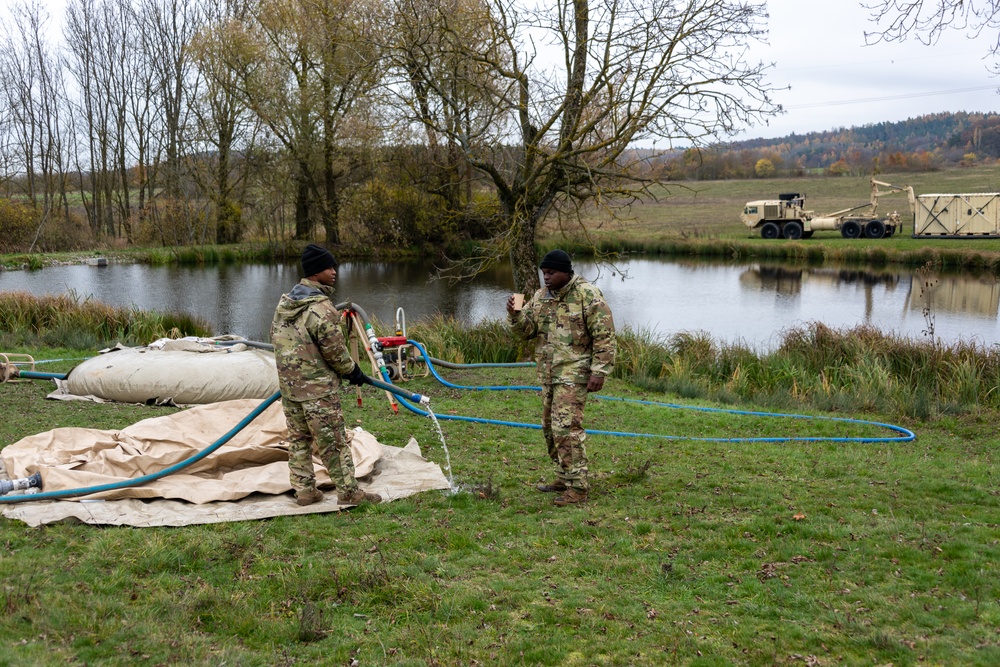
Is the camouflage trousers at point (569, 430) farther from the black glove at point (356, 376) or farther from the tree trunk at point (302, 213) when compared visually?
the tree trunk at point (302, 213)

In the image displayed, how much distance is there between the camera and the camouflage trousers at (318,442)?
6.08 metres

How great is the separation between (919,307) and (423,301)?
14.4m

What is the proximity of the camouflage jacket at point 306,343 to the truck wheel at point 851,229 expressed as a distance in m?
40.3

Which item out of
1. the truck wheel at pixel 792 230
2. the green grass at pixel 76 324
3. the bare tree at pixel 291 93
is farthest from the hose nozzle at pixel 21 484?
the truck wheel at pixel 792 230

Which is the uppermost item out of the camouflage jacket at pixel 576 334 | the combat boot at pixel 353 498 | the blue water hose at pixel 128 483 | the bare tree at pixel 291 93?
the bare tree at pixel 291 93

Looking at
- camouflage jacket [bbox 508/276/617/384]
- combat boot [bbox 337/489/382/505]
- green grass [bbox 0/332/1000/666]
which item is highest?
camouflage jacket [bbox 508/276/617/384]

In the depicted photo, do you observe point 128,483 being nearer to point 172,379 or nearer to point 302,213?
point 172,379

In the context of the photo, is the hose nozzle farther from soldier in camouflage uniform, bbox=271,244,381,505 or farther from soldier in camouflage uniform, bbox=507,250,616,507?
soldier in camouflage uniform, bbox=507,250,616,507

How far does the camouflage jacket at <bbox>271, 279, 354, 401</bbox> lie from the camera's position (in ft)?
19.7

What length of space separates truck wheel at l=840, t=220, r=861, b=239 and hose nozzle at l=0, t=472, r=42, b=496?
4138 centimetres

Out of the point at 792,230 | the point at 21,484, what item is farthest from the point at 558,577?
the point at 792,230

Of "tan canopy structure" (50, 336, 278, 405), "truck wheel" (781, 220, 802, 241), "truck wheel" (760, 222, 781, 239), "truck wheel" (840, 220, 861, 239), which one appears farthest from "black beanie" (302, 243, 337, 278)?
"truck wheel" (760, 222, 781, 239)

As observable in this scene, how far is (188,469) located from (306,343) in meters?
1.67

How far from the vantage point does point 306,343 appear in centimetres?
603
